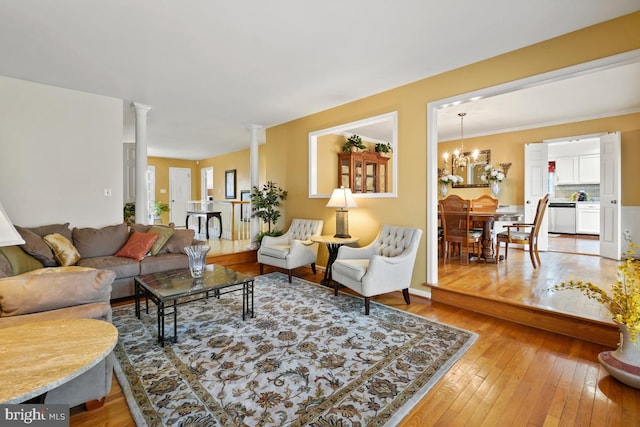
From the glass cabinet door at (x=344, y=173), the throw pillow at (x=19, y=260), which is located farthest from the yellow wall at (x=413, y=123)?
the throw pillow at (x=19, y=260)

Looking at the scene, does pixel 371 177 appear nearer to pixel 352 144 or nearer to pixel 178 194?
pixel 352 144

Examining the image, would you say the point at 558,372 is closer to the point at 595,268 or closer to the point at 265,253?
the point at 595,268

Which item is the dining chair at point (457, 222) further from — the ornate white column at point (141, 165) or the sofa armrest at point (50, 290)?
the ornate white column at point (141, 165)

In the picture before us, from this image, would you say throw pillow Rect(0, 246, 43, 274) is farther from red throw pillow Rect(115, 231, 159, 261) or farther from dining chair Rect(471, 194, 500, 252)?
dining chair Rect(471, 194, 500, 252)

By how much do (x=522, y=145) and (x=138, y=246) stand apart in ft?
23.3

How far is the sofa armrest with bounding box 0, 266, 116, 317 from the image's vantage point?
63.6 inches

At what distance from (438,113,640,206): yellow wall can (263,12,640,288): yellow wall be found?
1.2 inches

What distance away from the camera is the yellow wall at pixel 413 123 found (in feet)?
8.51

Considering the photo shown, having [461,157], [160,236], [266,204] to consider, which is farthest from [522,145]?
[160,236]

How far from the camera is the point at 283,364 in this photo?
2127mm

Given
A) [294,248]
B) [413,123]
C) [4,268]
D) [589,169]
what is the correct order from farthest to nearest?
[589,169] < [294,248] < [413,123] < [4,268]

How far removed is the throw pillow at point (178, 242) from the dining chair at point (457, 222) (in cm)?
391

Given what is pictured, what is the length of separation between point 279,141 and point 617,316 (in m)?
5.23

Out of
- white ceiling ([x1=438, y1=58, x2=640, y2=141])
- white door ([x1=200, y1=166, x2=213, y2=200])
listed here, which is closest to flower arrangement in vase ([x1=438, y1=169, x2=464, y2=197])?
white ceiling ([x1=438, y1=58, x2=640, y2=141])
